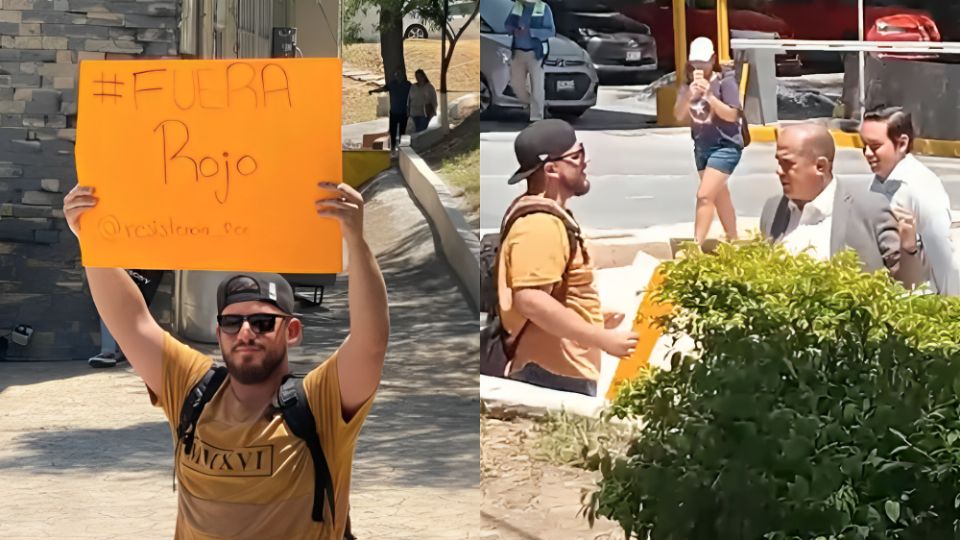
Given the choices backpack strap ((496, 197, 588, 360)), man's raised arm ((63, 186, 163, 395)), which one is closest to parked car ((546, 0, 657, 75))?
backpack strap ((496, 197, 588, 360))

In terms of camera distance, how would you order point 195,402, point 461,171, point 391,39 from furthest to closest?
point 391,39, point 461,171, point 195,402

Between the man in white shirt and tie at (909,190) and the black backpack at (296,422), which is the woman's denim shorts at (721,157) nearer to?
the man in white shirt and tie at (909,190)

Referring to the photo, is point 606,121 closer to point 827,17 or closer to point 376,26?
point 827,17

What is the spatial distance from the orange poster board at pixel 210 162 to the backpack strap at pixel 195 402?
0.22m

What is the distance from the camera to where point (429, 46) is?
12523 millimetres

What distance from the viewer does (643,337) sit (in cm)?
443

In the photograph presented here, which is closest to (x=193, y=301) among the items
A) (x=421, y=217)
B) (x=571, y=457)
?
(x=421, y=217)

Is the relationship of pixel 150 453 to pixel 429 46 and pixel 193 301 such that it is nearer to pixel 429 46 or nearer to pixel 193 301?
pixel 193 301

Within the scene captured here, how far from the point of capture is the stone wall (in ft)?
38.3

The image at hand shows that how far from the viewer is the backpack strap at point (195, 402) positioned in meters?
2.94

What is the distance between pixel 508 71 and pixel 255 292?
6.03 feet

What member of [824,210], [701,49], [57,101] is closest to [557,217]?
[701,49]

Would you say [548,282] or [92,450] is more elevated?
[548,282]

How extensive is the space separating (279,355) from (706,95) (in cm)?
210
